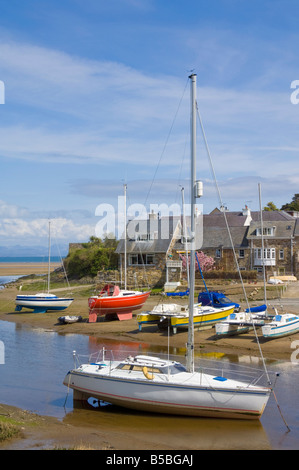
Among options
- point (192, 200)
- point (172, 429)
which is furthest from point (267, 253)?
point (172, 429)

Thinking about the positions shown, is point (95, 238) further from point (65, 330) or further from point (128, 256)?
point (65, 330)

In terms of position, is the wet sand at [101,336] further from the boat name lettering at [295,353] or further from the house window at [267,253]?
the house window at [267,253]

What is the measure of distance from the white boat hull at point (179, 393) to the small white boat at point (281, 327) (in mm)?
11126

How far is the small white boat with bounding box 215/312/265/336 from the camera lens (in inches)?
1218

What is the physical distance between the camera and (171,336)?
33.1m

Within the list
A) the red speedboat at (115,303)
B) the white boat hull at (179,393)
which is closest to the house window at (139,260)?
the red speedboat at (115,303)

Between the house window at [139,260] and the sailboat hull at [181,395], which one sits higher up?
the house window at [139,260]

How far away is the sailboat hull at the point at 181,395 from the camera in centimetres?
1752

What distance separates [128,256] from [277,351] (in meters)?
33.7

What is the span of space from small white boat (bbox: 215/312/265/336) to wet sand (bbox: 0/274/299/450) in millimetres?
466

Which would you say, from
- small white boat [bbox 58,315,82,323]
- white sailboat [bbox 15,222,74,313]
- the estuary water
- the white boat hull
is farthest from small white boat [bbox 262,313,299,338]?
white sailboat [bbox 15,222,74,313]

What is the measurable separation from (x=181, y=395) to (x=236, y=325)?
1399cm

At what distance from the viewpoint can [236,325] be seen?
31.2 meters

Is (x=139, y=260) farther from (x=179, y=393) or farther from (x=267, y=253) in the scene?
(x=179, y=393)
